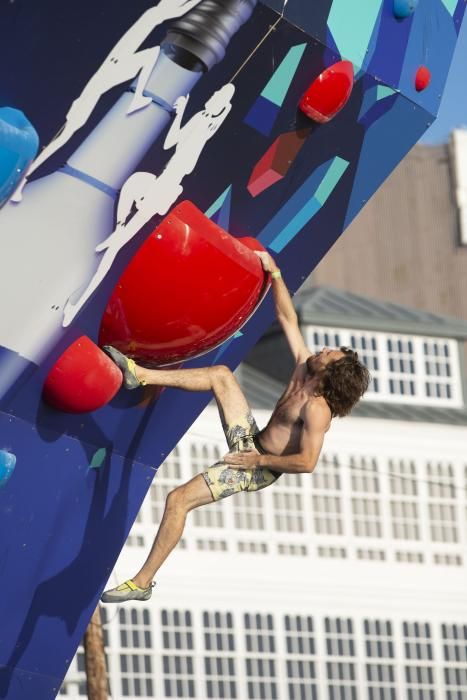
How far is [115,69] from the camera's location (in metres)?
11.4

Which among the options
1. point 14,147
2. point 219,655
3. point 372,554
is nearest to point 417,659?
point 372,554

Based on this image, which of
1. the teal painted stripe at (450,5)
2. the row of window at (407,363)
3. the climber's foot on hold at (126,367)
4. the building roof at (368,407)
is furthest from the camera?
the row of window at (407,363)

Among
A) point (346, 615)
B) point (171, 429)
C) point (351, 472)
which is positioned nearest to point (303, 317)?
point (351, 472)

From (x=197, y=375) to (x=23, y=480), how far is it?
4.77 feet

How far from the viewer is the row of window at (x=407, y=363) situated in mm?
48375

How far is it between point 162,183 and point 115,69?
101cm

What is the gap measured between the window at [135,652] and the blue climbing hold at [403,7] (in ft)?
93.8

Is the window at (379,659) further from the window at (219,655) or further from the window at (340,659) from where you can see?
the window at (219,655)

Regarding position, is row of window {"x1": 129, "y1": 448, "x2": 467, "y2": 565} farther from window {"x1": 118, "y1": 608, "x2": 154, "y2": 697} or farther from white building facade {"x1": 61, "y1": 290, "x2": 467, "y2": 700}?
window {"x1": 118, "y1": 608, "x2": 154, "y2": 697}

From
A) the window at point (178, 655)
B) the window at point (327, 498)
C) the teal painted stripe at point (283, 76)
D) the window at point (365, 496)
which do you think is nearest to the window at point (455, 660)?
the window at point (365, 496)

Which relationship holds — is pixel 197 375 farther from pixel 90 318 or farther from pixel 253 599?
pixel 253 599

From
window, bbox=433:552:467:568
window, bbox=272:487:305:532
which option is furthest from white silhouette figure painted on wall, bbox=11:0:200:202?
window, bbox=433:552:467:568

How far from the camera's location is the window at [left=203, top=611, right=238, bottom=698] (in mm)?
40812

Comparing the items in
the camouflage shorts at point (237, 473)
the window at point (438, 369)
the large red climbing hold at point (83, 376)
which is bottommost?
the window at point (438, 369)
